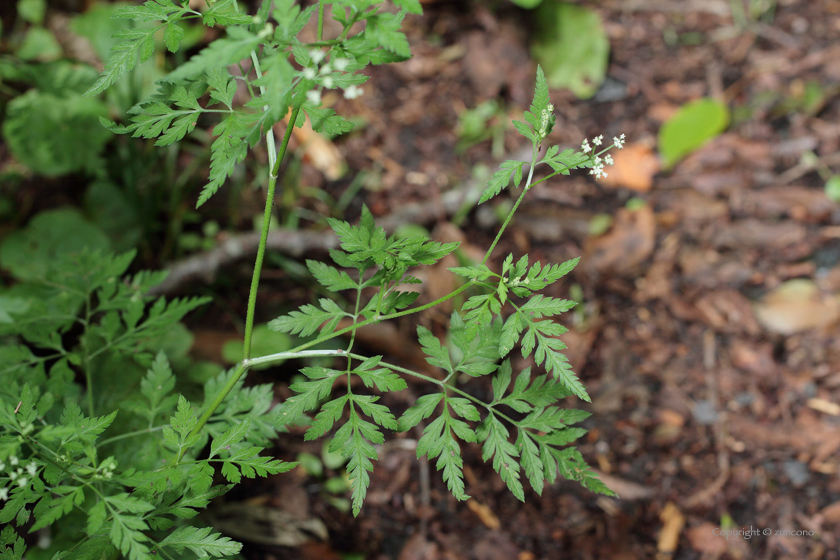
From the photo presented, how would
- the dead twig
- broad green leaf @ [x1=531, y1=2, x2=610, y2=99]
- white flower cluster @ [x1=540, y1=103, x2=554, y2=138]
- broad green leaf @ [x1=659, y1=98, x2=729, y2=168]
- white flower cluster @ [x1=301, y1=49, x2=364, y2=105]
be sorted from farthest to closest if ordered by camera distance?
1. broad green leaf @ [x1=531, y1=2, x2=610, y2=99]
2. broad green leaf @ [x1=659, y1=98, x2=729, y2=168]
3. the dead twig
4. white flower cluster @ [x1=540, y1=103, x2=554, y2=138]
5. white flower cluster @ [x1=301, y1=49, x2=364, y2=105]

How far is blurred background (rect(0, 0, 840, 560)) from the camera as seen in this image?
106 inches

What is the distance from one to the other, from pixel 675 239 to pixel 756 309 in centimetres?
62

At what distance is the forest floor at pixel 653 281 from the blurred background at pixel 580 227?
13 mm

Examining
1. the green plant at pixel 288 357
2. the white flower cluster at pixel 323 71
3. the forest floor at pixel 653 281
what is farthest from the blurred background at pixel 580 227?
the white flower cluster at pixel 323 71

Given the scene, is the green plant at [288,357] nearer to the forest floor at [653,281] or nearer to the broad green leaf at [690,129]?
the forest floor at [653,281]

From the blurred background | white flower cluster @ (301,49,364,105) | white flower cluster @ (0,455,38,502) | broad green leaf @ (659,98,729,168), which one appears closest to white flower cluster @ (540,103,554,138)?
white flower cluster @ (301,49,364,105)

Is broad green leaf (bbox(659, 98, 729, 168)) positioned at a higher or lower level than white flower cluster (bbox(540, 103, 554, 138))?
lower

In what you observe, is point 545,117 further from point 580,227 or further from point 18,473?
point 580,227

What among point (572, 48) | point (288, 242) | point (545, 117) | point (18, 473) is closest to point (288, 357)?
point (18, 473)

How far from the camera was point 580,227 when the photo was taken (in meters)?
3.61

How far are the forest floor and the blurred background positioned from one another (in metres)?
0.01

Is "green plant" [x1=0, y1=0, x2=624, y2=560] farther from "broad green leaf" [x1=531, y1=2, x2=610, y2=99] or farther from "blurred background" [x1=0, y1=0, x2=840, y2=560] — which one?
"broad green leaf" [x1=531, y1=2, x2=610, y2=99]

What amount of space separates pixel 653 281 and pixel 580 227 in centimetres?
56

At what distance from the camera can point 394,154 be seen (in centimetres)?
391
